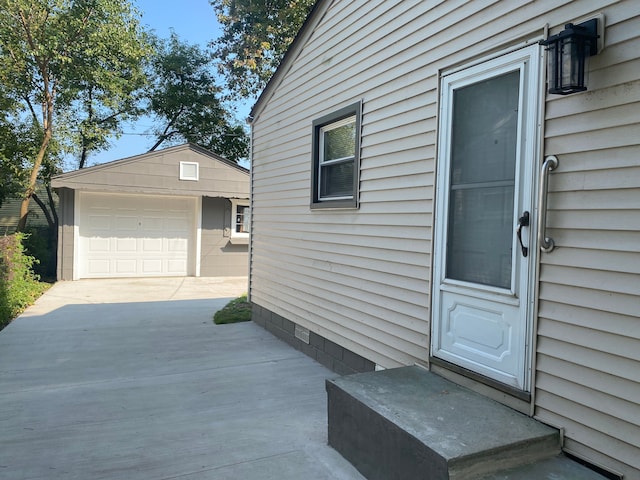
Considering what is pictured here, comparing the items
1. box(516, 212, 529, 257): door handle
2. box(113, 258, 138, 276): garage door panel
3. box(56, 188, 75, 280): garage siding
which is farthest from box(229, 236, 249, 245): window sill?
box(516, 212, 529, 257): door handle

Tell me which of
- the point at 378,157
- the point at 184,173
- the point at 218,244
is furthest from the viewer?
the point at 218,244

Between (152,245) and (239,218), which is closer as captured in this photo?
(152,245)

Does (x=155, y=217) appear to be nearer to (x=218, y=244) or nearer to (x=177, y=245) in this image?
(x=177, y=245)

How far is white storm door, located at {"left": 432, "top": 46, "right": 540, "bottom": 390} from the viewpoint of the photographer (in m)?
2.51

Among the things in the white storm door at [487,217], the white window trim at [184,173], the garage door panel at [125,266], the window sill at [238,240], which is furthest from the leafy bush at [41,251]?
the white storm door at [487,217]

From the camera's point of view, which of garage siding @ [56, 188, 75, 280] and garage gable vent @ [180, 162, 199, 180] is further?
garage gable vent @ [180, 162, 199, 180]

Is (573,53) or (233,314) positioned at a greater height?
(573,53)

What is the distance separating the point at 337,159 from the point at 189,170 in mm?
7598

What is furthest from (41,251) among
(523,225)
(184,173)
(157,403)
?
(523,225)

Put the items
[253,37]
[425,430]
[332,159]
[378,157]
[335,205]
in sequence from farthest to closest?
[253,37] → [332,159] → [335,205] → [378,157] → [425,430]

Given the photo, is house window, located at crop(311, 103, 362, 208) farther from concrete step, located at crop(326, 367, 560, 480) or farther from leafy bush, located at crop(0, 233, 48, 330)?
leafy bush, located at crop(0, 233, 48, 330)

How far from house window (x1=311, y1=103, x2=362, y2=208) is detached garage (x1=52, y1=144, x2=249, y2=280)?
704 centimetres

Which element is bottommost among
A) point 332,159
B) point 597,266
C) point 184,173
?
point 597,266

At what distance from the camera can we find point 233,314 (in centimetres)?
735
